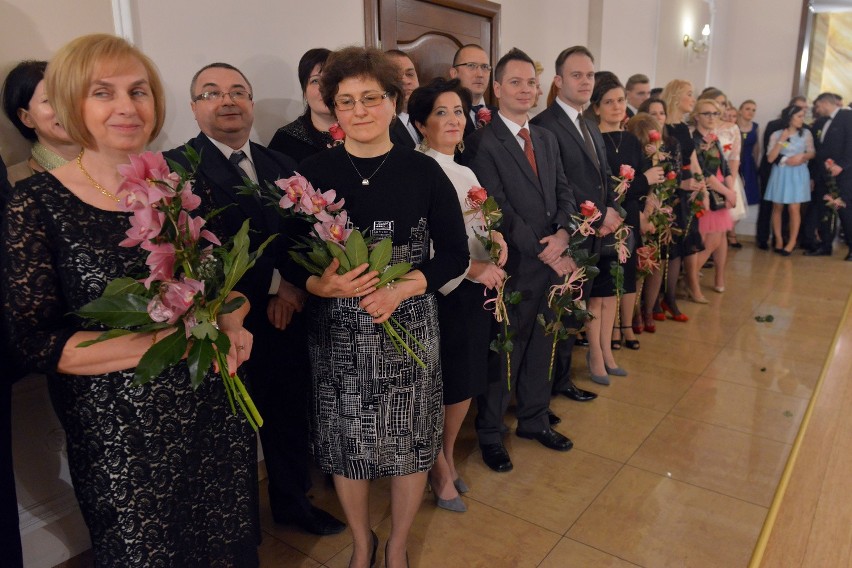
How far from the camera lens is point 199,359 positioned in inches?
50.7

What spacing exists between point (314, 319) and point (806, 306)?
507 centimetres

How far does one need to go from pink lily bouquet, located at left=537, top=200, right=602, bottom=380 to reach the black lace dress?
1756mm

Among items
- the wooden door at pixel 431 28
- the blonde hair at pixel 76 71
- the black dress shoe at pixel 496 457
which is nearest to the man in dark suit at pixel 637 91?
the wooden door at pixel 431 28

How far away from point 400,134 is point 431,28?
1.82 m

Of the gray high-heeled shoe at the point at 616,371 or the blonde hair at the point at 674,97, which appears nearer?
the gray high-heeled shoe at the point at 616,371

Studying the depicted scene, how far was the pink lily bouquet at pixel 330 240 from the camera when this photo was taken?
163 centimetres

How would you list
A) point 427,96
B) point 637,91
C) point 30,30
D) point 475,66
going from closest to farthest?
point 30,30, point 427,96, point 475,66, point 637,91

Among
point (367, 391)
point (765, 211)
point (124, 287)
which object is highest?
point (124, 287)

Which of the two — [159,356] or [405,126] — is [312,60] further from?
[159,356]

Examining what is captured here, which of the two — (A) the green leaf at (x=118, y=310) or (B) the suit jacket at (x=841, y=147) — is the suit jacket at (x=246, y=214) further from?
(B) the suit jacket at (x=841, y=147)

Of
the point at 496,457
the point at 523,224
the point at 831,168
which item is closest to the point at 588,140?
the point at 523,224

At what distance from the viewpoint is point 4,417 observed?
1616 millimetres

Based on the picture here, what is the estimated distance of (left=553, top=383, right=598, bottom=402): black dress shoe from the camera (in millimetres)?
3594

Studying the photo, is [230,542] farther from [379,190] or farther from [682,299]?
[682,299]
